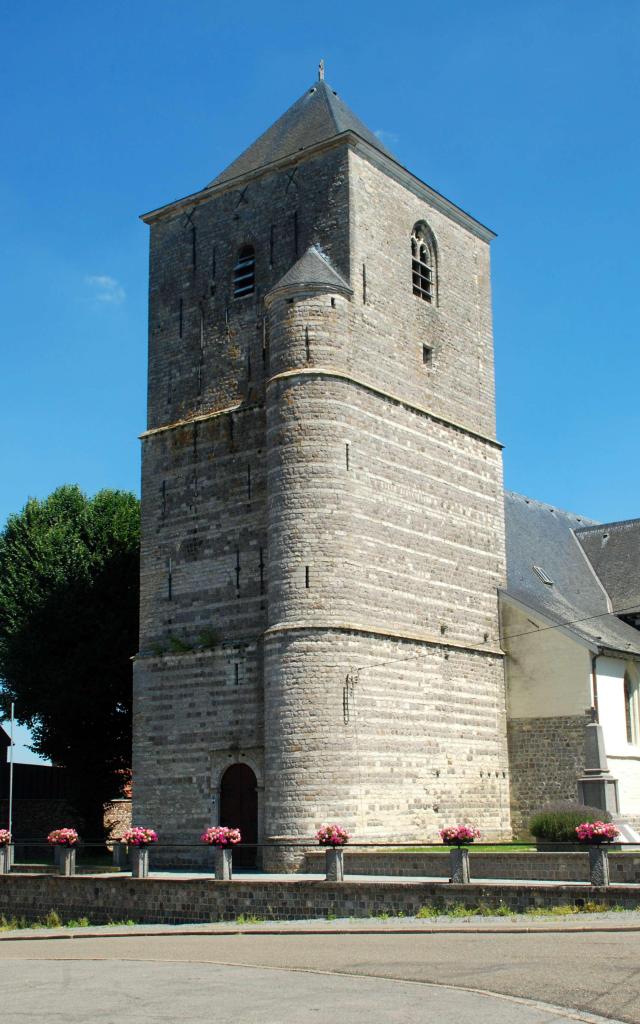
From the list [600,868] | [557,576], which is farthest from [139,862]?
[557,576]

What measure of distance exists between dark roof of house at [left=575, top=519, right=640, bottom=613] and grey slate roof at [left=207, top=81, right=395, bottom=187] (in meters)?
14.2

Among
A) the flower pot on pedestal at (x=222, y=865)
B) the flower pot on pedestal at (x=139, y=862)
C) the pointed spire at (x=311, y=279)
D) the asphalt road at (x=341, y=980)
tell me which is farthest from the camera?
the pointed spire at (x=311, y=279)

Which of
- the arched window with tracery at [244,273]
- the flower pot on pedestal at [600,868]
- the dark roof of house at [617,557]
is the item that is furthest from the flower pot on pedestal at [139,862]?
the dark roof of house at [617,557]

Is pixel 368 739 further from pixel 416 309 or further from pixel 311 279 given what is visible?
pixel 416 309

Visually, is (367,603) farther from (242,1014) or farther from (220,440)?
(242,1014)

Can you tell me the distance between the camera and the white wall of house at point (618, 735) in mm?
27312

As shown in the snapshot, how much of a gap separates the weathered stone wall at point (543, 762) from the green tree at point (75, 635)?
10.6 m

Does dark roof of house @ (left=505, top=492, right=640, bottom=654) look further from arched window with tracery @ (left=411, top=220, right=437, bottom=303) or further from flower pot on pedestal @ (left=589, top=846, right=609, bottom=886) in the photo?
flower pot on pedestal @ (left=589, top=846, right=609, bottom=886)

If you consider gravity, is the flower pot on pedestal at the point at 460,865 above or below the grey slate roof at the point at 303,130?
below

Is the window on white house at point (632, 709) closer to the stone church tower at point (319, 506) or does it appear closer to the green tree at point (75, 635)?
the stone church tower at point (319, 506)

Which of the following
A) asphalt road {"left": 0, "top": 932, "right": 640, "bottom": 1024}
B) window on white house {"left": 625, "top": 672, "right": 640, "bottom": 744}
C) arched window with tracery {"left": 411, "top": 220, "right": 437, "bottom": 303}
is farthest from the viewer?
window on white house {"left": 625, "top": 672, "right": 640, "bottom": 744}

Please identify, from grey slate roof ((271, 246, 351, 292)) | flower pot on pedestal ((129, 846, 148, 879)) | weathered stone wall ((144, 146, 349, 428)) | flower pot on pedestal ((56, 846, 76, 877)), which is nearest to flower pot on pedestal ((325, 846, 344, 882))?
flower pot on pedestal ((129, 846, 148, 879))

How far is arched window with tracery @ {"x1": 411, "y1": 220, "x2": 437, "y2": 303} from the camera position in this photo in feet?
91.1

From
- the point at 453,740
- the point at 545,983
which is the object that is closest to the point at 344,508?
the point at 453,740
